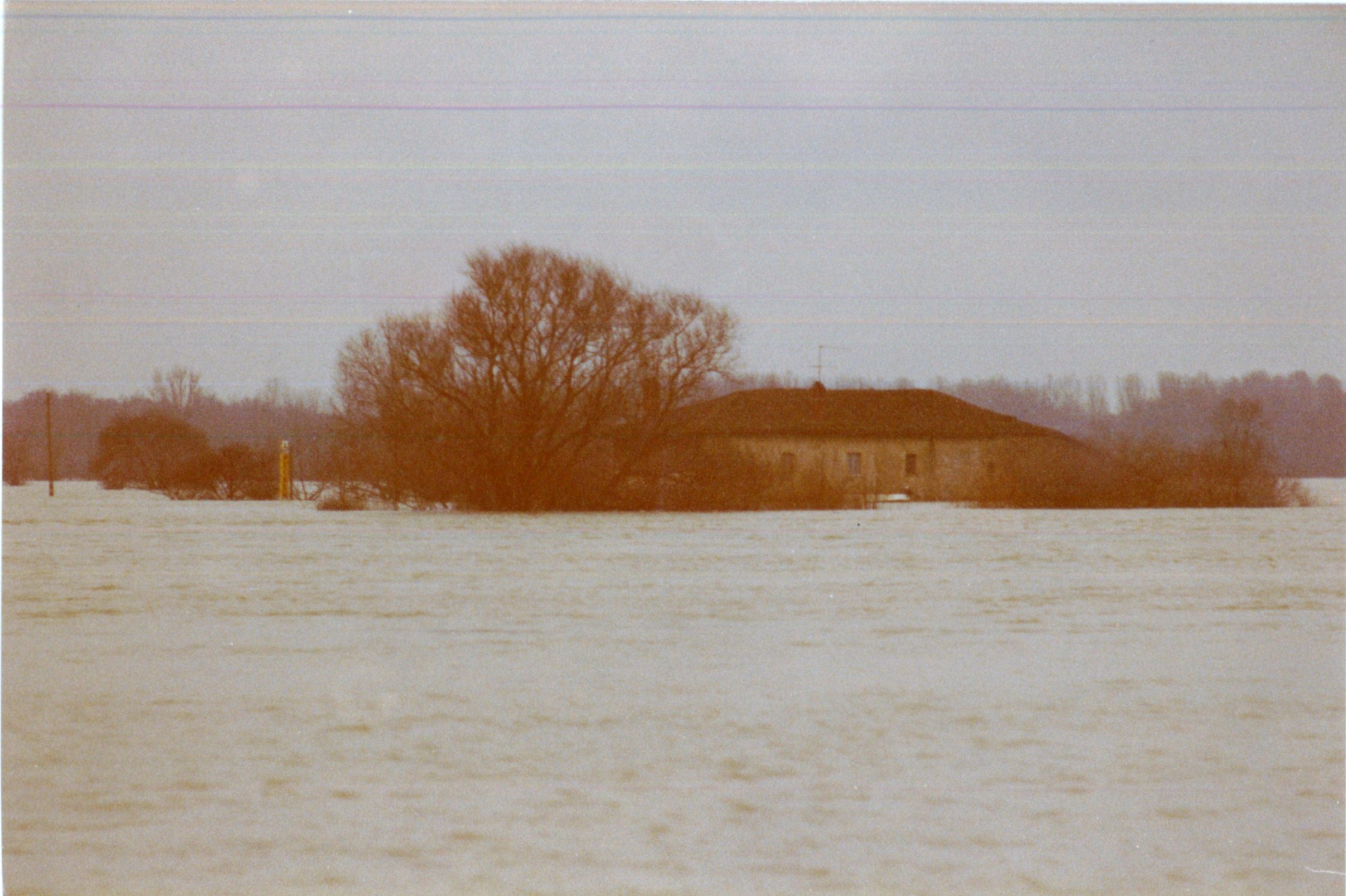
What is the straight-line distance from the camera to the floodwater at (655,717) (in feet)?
12.3

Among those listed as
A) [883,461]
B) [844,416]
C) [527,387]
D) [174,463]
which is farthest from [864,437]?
[174,463]

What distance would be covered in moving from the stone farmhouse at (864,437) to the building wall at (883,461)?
2cm

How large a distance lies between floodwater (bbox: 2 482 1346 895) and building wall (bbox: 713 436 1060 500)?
8989 mm

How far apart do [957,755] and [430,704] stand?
2609 mm

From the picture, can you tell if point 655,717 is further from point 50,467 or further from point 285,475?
point 285,475

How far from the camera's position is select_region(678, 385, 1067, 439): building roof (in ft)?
53.0

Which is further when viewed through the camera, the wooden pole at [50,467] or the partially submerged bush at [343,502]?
the partially submerged bush at [343,502]

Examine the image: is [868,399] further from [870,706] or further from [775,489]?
[870,706]

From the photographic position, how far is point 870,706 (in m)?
5.48

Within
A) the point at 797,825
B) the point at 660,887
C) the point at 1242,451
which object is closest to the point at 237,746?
the point at 660,887

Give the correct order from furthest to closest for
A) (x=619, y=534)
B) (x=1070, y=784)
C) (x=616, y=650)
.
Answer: (x=619, y=534)
(x=616, y=650)
(x=1070, y=784)

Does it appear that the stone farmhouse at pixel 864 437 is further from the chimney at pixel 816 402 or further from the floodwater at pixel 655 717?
the floodwater at pixel 655 717

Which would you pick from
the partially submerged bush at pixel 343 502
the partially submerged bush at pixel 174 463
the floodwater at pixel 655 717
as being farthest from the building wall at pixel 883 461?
the partially submerged bush at pixel 174 463

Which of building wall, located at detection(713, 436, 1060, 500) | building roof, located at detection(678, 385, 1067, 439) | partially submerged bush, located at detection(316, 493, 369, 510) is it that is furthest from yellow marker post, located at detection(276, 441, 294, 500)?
building wall, located at detection(713, 436, 1060, 500)
